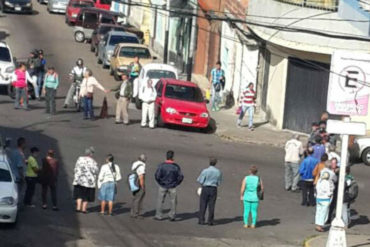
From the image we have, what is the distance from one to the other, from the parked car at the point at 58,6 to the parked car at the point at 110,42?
681 inches

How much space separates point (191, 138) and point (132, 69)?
709 cm

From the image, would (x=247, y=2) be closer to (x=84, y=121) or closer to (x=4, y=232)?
(x=84, y=121)

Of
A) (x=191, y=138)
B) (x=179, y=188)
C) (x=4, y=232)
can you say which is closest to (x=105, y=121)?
(x=191, y=138)

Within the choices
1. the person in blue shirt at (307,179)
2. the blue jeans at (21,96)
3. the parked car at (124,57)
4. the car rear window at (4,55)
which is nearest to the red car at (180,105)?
the blue jeans at (21,96)

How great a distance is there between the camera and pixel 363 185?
29.5 meters

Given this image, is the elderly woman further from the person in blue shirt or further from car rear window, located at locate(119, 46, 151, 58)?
car rear window, located at locate(119, 46, 151, 58)

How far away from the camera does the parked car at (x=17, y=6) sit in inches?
2549

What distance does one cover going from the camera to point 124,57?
4478 centimetres

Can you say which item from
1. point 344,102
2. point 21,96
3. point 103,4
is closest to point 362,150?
point 21,96

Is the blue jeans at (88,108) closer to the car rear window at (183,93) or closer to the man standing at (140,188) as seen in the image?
the car rear window at (183,93)

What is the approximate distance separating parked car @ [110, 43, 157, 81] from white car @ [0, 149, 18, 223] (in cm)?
2170

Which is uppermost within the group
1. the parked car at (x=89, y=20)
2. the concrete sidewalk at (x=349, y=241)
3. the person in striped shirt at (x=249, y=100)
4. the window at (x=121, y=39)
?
the parked car at (x=89, y=20)

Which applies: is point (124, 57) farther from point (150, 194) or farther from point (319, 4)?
point (150, 194)

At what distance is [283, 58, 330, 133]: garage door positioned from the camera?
3653cm
